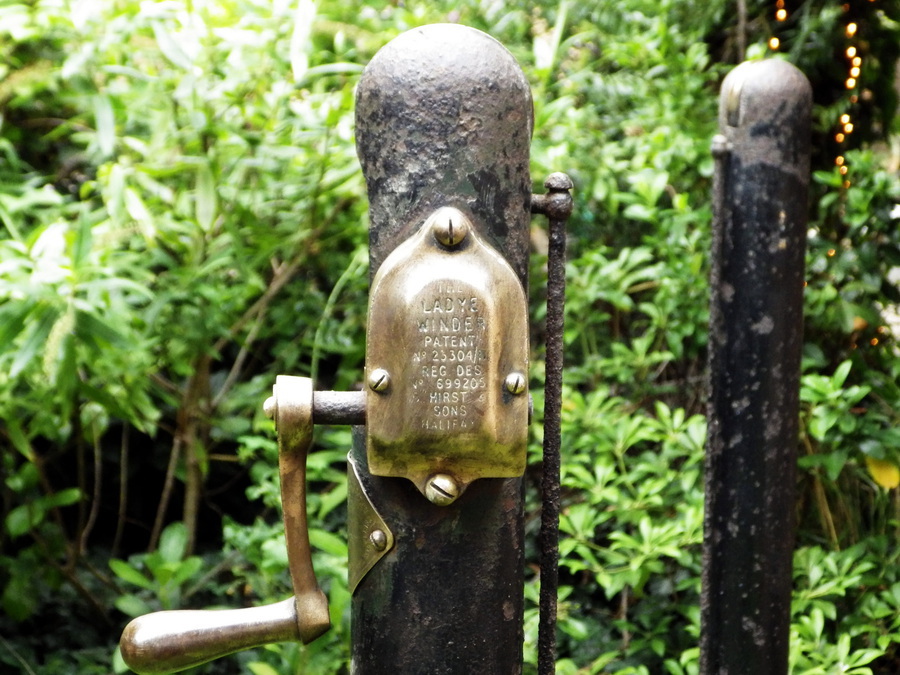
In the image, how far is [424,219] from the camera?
1120mm

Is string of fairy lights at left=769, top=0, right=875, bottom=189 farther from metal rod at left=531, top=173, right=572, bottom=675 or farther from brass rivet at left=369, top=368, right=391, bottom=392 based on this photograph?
brass rivet at left=369, top=368, right=391, bottom=392

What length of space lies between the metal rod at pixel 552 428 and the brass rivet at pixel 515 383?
208 millimetres

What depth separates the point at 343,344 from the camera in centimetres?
252

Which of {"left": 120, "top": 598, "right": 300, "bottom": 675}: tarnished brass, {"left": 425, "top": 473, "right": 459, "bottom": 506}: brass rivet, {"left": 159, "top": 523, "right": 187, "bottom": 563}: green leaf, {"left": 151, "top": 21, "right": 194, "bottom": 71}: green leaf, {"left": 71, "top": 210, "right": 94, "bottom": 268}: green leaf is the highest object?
{"left": 151, "top": 21, "right": 194, "bottom": 71}: green leaf

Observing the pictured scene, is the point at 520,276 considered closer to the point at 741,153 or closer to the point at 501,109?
the point at 501,109

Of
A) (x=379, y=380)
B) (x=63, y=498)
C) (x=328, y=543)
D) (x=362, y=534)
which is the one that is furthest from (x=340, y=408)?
(x=63, y=498)

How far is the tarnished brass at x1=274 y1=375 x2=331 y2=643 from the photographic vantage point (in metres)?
1.10

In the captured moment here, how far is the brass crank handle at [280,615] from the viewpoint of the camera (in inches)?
43.6

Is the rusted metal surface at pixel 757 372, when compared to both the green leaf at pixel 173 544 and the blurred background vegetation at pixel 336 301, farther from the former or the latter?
the green leaf at pixel 173 544

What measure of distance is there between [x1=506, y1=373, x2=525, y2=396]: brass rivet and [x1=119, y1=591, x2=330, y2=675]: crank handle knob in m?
0.35

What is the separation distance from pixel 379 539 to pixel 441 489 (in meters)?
0.14

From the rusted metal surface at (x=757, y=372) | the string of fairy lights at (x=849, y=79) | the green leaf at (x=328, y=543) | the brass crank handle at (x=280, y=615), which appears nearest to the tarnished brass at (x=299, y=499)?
the brass crank handle at (x=280, y=615)

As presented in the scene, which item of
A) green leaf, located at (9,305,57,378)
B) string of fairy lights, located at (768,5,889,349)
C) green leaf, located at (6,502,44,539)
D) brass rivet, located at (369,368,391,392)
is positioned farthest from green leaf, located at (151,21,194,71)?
string of fairy lights, located at (768,5,889,349)

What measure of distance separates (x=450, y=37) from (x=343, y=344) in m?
1.46
